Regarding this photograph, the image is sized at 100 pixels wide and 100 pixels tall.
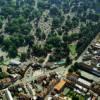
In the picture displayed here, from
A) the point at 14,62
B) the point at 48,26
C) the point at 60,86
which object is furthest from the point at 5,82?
the point at 48,26

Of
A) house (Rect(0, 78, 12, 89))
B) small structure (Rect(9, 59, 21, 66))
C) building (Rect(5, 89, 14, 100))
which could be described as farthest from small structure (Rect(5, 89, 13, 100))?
small structure (Rect(9, 59, 21, 66))

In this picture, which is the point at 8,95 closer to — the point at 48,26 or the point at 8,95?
the point at 8,95

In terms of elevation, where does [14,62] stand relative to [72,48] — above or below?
below

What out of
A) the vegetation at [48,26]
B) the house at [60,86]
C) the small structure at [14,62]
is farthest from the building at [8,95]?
the vegetation at [48,26]

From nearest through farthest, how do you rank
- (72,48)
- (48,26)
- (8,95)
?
(8,95), (72,48), (48,26)

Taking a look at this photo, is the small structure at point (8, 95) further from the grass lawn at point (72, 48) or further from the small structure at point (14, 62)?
the grass lawn at point (72, 48)

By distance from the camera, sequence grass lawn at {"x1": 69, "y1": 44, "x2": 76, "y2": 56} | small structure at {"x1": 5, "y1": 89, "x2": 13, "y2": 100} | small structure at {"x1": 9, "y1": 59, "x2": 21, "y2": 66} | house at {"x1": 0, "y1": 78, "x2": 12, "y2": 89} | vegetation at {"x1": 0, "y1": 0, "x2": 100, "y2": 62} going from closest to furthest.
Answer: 1. small structure at {"x1": 5, "y1": 89, "x2": 13, "y2": 100}
2. house at {"x1": 0, "y1": 78, "x2": 12, "y2": 89}
3. small structure at {"x1": 9, "y1": 59, "x2": 21, "y2": 66}
4. grass lawn at {"x1": 69, "y1": 44, "x2": 76, "y2": 56}
5. vegetation at {"x1": 0, "y1": 0, "x2": 100, "y2": 62}

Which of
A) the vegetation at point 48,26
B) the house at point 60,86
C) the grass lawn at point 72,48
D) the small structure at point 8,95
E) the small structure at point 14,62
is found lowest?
the small structure at point 8,95

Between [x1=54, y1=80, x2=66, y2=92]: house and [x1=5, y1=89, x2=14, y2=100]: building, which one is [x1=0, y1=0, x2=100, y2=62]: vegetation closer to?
[x1=54, y1=80, x2=66, y2=92]: house

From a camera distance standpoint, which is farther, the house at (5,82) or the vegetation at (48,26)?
the vegetation at (48,26)

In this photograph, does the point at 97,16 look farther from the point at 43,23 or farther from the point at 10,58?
the point at 10,58

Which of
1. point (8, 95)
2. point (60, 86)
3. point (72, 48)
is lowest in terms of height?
point (8, 95)
